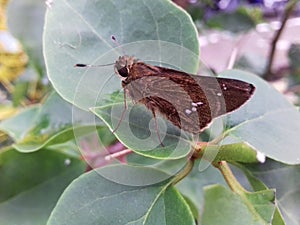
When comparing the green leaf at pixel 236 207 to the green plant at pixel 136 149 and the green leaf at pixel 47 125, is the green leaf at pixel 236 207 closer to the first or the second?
the green plant at pixel 136 149

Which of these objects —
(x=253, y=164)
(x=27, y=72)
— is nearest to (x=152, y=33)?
(x=253, y=164)

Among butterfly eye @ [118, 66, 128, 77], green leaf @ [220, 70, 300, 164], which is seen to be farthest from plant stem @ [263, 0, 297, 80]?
butterfly eye @ [118, 66, 128, 77]

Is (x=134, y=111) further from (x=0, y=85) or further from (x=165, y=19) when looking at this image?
(x=0, y=85)

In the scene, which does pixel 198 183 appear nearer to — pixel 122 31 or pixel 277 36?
pixel 122 31

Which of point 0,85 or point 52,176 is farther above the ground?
point 52,176

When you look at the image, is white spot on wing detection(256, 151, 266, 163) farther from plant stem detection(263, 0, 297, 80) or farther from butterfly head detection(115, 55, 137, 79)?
plant stem detection(263, 0, 297, 80)

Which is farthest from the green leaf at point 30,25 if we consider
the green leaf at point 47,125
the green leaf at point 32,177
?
the green leaf at point 32,177
